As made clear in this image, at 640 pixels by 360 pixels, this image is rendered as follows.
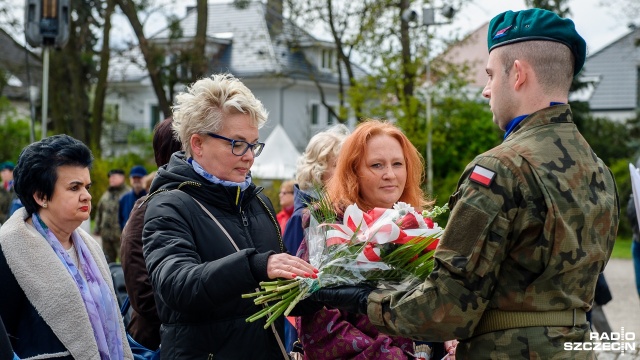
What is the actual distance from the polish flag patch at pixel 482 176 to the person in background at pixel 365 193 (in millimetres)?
1132

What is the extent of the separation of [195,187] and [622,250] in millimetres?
24285

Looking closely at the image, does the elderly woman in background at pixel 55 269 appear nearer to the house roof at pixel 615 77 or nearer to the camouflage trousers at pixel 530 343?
the camouflage trousers at pixel 530 343

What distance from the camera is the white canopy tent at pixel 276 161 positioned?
787 inches

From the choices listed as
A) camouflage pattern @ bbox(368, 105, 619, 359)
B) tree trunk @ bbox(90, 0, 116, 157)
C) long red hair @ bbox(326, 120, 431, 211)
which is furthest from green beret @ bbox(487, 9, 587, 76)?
tree trunk @ bbox(90, 0, 116, 157)

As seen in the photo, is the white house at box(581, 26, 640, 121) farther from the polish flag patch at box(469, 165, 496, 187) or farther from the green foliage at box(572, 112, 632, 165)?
the polish flag patch at box(469, 165, 496, 187)

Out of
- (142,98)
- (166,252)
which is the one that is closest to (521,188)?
(166,252)

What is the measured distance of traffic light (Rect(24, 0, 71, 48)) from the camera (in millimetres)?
11352

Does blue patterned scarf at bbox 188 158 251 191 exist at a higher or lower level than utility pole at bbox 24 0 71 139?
lower

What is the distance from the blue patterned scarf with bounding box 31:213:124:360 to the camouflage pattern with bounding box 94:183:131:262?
439 inches

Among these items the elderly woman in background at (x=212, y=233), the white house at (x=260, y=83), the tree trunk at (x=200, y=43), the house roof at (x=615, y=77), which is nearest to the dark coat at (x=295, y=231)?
the elderly woman in background at (x=212, y=233)

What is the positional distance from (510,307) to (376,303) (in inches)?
19.9

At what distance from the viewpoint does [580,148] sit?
9.64 ft

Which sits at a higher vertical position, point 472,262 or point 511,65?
point 511,65

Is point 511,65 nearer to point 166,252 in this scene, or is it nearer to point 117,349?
point 166,252
